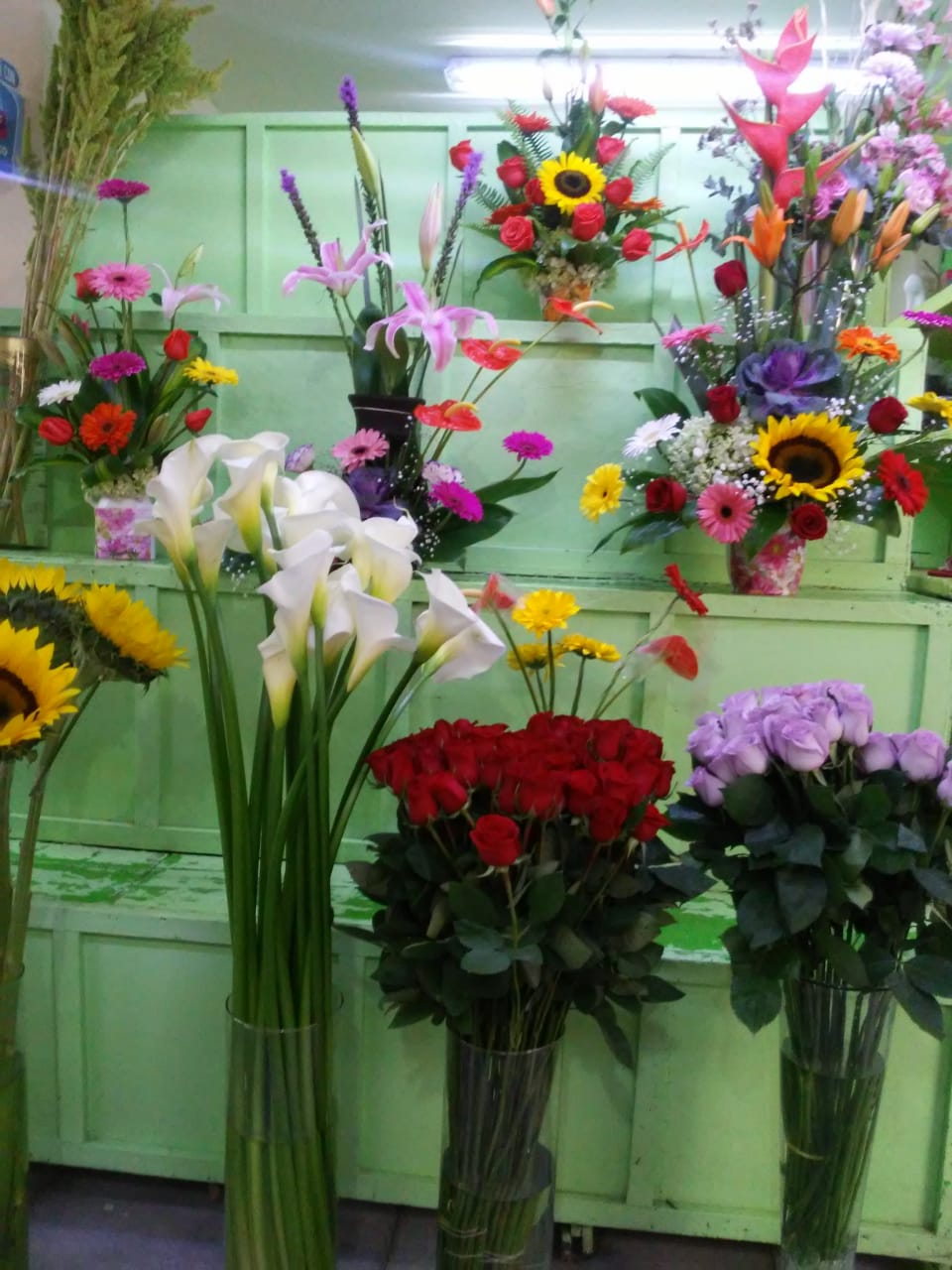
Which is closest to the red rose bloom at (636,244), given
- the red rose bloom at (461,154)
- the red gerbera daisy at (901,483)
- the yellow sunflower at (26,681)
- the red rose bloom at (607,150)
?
the red rose bloom at (607,150)

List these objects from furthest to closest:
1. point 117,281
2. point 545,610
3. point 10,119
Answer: point 10,119 → point 117,281 → point 545,610

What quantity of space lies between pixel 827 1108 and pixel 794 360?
75 cm

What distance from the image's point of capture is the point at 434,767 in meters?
0.74

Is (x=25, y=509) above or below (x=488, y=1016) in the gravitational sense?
above

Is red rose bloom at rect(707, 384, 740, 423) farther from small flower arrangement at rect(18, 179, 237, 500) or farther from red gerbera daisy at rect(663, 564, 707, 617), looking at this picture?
small flower arrangement at rect(18, 179, 237, 500)

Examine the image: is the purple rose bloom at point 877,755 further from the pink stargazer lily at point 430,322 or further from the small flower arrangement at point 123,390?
the small flower arrangement at point 123,390

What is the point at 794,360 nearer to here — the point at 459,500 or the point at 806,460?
the point at 806,460

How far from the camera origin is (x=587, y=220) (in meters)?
1.19

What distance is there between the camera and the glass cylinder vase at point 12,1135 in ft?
2.77

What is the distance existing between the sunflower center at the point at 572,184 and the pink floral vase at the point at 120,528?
67 centimetres

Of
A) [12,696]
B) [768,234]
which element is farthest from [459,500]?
[12,696]

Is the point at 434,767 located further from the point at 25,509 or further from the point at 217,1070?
the point at 25,509

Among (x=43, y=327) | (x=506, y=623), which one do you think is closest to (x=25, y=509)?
(x=43, y=327)

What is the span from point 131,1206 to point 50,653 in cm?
76
